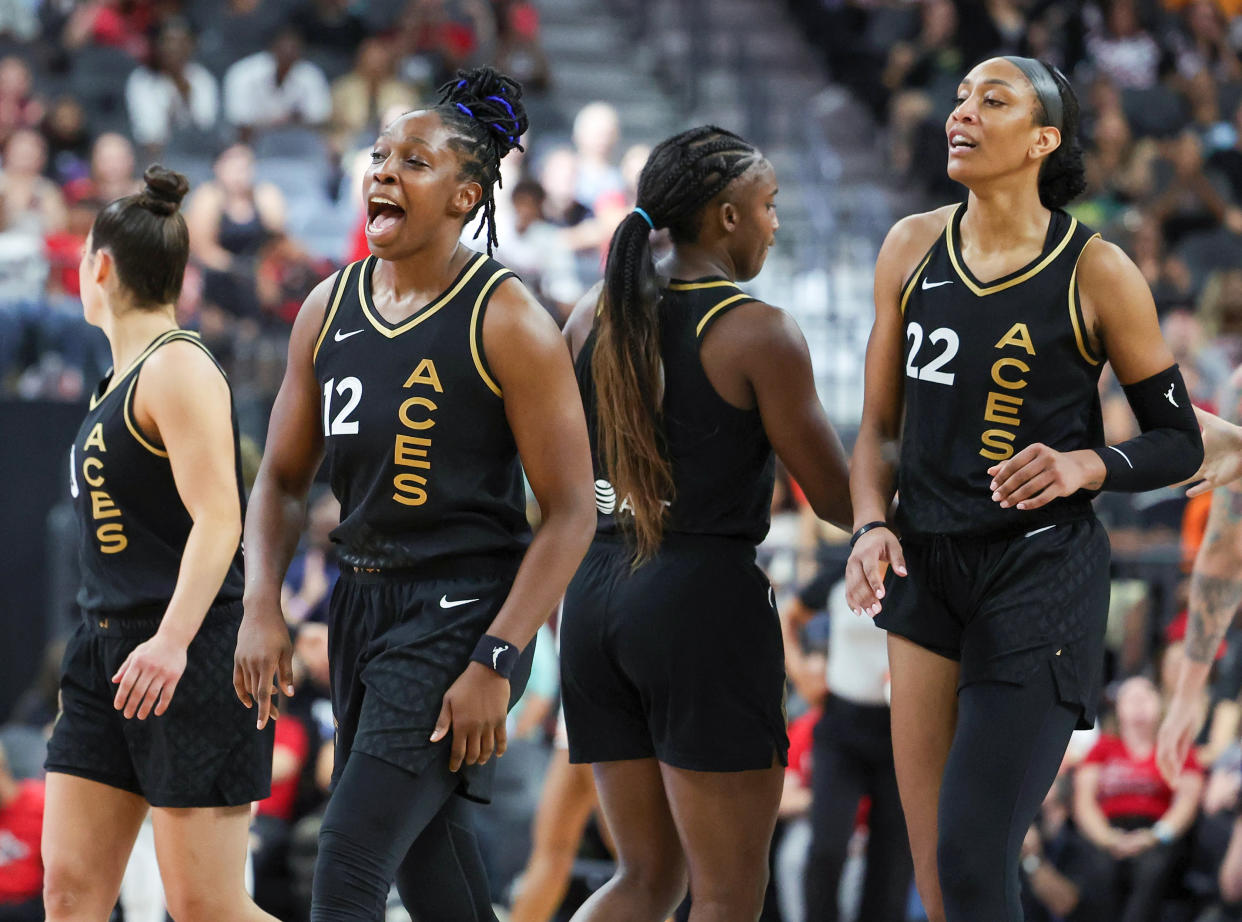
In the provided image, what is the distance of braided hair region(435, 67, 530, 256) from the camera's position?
3.61 metres

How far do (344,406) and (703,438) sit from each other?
845 mm

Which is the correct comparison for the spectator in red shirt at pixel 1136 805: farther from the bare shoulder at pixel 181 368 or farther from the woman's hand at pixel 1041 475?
the bare shoulder at pixel 181 368

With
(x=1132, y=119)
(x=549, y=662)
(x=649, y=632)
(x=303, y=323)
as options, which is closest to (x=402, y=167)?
(x=303, y=323)

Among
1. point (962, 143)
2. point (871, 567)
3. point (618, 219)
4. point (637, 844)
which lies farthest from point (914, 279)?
point (618, 219)

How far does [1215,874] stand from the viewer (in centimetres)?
674

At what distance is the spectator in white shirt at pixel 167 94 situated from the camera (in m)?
12.0

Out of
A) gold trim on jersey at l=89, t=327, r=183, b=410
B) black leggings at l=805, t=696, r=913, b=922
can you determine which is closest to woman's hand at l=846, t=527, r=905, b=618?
gold trim on jersey at l=89, t=327, r=183, b=410

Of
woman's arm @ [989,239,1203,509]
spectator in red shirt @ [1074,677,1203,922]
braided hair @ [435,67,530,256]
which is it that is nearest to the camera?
woman's arm @ [989,239,1203,509]

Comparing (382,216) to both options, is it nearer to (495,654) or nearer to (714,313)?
(714,313)

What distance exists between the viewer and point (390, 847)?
3318 millimetres

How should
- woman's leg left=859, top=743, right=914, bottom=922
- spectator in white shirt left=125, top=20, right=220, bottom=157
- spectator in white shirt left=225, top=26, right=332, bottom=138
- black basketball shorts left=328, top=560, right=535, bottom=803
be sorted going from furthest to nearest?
spectator in white shirt left=225, top=26, right=332, bottom=138, spectator in white shirt left=125, top=20, right=220, bottom=157, woman's leg left=859, top=743, right=914, bottom=922, black basketball shorts left=328, top=560, right=535, bottom=803

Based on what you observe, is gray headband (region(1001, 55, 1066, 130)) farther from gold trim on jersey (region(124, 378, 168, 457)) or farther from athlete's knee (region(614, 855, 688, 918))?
gold trim on jersey (region(124, 378, 168, 457))

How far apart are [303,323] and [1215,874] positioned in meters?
4.68

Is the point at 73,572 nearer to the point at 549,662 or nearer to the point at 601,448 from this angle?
the point at 549,662
